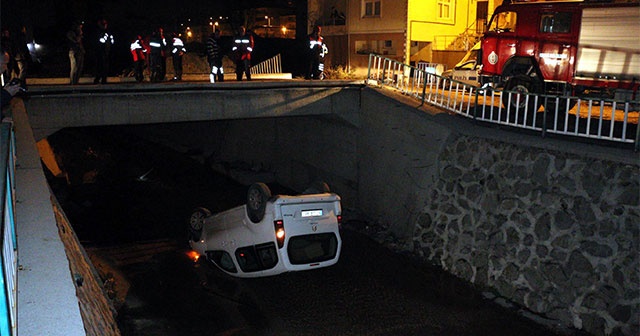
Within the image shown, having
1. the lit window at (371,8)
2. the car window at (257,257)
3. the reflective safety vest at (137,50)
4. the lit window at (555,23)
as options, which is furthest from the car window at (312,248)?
the lit window at (371,8)

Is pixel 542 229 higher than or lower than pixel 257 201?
lower

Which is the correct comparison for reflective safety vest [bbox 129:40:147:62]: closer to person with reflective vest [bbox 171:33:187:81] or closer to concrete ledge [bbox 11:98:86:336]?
person with reflective vest [bbox 171:33:187:81]

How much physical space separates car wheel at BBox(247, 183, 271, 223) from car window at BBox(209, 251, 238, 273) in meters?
1.40

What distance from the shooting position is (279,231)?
9.75 metres

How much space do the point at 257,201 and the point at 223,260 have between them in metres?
2.04

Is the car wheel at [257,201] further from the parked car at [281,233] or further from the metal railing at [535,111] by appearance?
the metal railing at [535,111]

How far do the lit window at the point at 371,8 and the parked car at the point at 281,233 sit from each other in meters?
18.5

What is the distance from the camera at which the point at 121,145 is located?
27.8 m

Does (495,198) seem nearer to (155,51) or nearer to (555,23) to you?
(555,23)

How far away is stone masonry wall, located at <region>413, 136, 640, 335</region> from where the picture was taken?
8758 millimetres

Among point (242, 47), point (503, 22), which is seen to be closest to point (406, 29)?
point (242, 47)

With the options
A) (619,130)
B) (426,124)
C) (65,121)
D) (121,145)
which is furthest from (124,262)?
(121,145)

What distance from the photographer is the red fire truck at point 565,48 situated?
12.3 m

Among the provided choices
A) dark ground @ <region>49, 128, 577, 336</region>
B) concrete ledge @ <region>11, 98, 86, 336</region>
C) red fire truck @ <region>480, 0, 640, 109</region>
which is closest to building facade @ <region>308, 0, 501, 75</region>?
red fire truck @ <region>480, 0, 640, 109</region>
